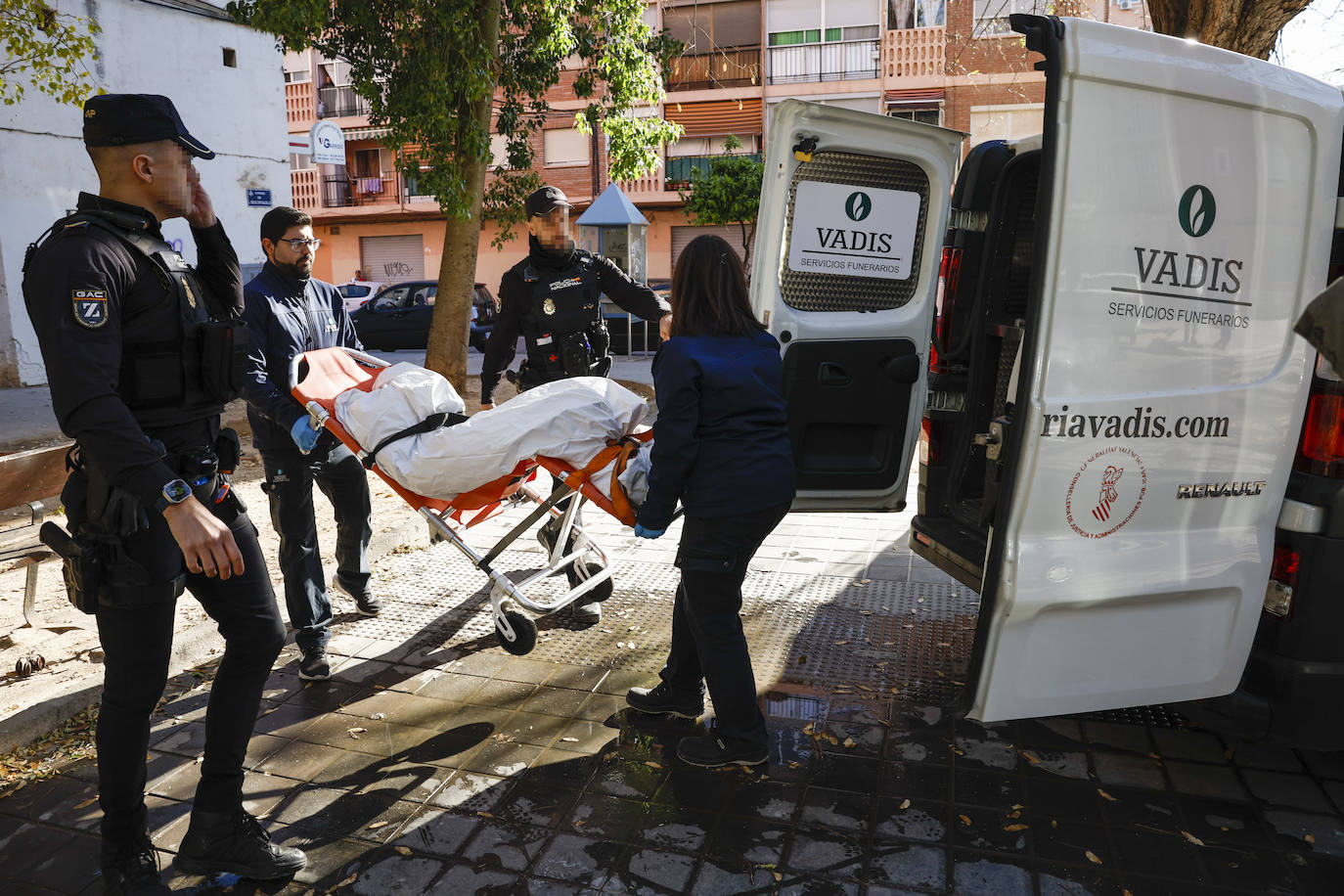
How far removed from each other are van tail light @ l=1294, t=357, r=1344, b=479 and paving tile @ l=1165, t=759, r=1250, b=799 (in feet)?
3.64

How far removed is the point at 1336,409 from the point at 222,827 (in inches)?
138

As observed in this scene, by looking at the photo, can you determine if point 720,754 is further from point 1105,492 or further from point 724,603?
point 1105,492

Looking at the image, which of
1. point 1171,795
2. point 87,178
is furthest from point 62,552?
point 87,178

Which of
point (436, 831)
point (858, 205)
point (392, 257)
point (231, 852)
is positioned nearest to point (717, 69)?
point (392, 257)

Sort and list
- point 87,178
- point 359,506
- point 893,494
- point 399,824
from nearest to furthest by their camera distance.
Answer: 1. point 399,824
2. point 359,506
3. point 893,494
4. point 87,178

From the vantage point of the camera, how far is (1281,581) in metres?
3.01

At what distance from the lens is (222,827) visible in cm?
276

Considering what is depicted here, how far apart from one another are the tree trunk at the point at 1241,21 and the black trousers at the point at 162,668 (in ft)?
23.0

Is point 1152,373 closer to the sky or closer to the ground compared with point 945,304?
closer to the ground

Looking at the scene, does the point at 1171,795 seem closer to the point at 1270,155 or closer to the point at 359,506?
the point at 1270,155

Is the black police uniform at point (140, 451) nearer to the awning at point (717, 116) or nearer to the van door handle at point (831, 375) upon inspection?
the van door handle at point (831, 375)

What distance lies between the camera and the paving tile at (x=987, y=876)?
2.68 meters

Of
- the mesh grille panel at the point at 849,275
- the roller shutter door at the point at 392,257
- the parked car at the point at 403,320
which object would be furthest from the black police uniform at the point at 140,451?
the roller shutter door at the point at 392,257

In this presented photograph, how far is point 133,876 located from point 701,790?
167 centimetres
